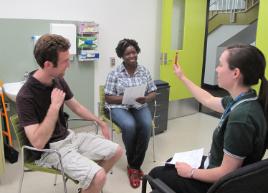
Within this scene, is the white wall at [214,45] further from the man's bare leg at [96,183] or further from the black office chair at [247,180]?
the black office chair at [247,180]

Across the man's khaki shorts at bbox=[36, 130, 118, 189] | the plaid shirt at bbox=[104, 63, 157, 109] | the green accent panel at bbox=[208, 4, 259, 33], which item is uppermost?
the green accent panel at bbox=[208, 4, 259, 33]

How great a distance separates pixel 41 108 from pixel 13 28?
1.55 metres

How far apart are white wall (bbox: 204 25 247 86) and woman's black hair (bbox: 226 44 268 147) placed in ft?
15.1

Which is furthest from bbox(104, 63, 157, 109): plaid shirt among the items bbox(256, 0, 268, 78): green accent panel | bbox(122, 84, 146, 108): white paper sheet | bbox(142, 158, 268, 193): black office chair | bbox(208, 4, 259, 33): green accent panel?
bbox(208, 4, 259, 33): green accent panel

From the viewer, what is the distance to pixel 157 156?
3.07 meters

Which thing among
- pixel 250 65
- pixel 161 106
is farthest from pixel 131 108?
pixel 250 65

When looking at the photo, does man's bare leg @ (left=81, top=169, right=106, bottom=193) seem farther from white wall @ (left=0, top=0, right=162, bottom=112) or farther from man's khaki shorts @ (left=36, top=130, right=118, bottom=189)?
white wall @ (left=0, top=0, right=162, bottom=112)

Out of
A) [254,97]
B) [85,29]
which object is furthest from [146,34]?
[254,97]

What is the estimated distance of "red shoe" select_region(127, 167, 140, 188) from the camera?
249 cm

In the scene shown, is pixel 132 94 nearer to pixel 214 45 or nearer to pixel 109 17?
pixel 109 17

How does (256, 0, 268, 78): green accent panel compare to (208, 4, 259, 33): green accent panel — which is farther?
(208, 4, 259, 33): green accent panel

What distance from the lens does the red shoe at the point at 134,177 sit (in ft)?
8.18

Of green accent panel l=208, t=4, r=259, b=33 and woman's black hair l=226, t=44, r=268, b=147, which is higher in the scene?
green accent panel l=208, t=4, r=259, b=33


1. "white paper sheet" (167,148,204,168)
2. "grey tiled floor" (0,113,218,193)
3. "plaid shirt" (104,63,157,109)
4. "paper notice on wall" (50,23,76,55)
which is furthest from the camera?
"paper notice on wall" (50,23,76,55)
